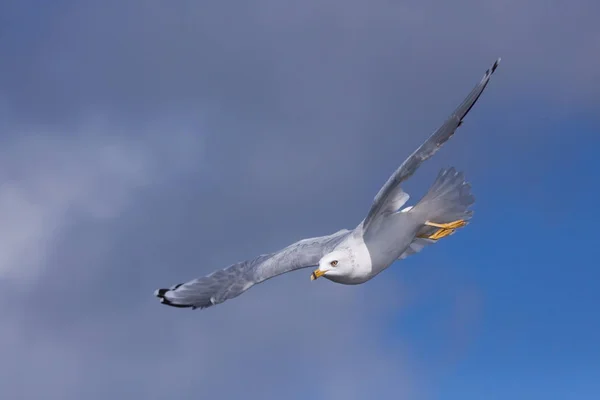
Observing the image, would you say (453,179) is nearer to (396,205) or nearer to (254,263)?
(396,205)

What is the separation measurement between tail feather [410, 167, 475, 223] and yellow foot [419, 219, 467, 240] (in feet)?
0.36

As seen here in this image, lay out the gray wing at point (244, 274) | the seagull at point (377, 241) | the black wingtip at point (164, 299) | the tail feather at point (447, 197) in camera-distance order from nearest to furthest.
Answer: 1. the seagull at point (377, 241)
2. the tail feather at point (447, 197)
3. the gray wing at point (244, 274)
4. the black wingtip at point (164, 299)

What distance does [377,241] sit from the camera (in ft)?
30.2

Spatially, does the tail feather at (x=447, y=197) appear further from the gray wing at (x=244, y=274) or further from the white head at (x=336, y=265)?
the white head at (x=336, y=265)

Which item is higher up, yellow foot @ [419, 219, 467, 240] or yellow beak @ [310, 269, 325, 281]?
yellow foot @ [419, 219, 467, 240]

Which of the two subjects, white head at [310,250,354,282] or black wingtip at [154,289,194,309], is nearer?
white head at [310,250,354,282]

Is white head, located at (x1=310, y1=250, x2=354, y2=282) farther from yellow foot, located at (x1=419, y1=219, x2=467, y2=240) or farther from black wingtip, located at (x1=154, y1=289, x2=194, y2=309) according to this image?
black wingtip, located at (x1=154, y1=289, x2=194, y2=309)

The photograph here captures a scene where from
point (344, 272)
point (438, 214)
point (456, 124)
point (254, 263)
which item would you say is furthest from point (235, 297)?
point (456, 124)

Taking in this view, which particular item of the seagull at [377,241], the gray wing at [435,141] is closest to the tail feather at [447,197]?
the seagull at [377,241]

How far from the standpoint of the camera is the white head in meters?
8.86

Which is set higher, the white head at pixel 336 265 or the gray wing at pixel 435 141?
the gray wing at pixel 435 141

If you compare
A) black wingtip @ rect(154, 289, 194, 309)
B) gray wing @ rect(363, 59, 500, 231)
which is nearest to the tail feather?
gray wing @ rect(363, 59, 500, 231)

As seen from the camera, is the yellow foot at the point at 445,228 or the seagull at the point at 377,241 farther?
the yellow foot at the point at 445,228

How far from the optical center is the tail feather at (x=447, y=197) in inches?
385
